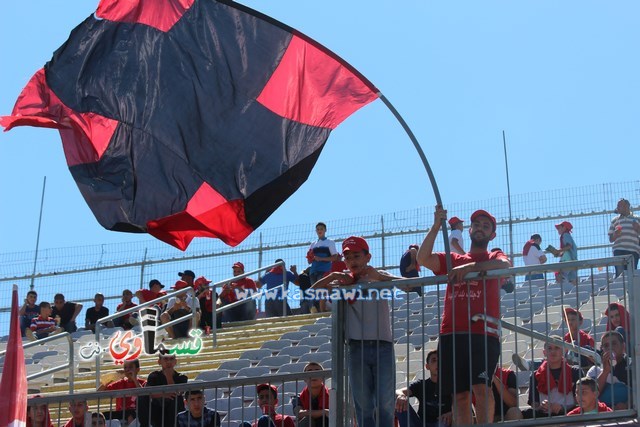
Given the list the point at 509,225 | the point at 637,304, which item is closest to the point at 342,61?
the point at 637,304

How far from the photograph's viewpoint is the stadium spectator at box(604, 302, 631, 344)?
30.5 ft

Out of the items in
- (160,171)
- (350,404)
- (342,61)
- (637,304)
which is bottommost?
(350,404)

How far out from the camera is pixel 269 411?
11.2 m

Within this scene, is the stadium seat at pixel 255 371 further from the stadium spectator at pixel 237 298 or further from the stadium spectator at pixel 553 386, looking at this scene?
the stadium spectator at pixel 553 386

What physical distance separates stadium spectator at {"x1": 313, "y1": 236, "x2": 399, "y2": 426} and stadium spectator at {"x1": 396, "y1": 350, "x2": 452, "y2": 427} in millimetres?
207

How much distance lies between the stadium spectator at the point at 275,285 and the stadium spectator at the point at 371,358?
9330mm

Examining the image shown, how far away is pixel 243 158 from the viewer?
1110cm

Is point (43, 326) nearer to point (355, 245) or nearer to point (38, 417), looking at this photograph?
point (38, 417)

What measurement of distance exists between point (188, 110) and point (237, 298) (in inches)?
367

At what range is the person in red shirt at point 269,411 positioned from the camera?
10938 mm

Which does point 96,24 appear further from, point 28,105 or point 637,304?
point 637,304

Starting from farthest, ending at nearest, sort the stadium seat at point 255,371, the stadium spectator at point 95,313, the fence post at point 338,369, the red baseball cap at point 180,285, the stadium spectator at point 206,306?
the stadium spectator at point 95,313, the red baseball cap at point 180,285, the stadium spectator at point 206,306, the stadium seat at point 255,371, the fence post at point 338,369

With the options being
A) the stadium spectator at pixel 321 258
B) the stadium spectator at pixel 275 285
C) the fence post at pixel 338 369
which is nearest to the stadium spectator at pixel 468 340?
the fence post at pixel 338 369

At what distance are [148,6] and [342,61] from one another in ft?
5.91
